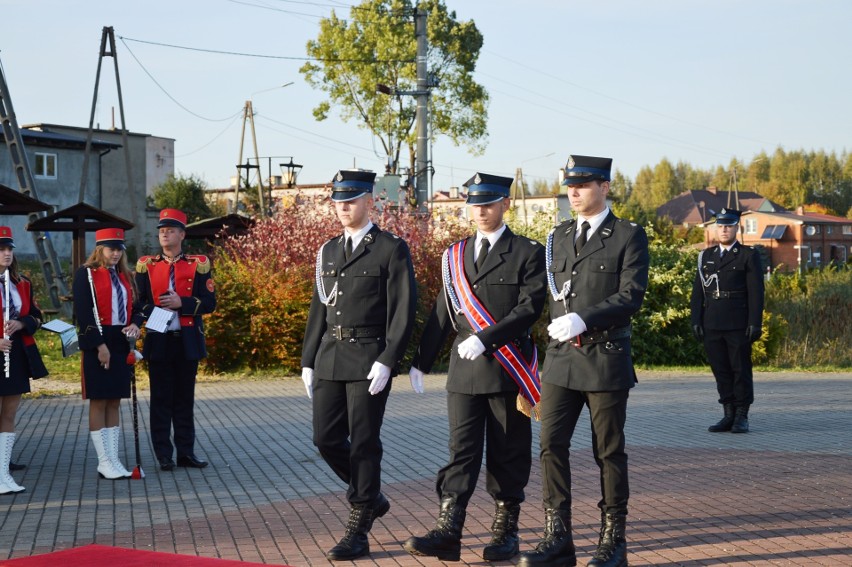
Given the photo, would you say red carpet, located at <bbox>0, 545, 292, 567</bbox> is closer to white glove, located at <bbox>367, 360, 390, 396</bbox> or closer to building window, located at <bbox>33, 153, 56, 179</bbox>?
white glove, located at <bbox>367, 360, 390, 396</bbox>

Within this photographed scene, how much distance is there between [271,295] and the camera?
18.0 m

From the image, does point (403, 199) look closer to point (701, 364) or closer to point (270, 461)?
point (701, 364)

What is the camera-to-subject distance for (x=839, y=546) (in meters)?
6.11

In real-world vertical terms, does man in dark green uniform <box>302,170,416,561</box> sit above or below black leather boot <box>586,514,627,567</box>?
above

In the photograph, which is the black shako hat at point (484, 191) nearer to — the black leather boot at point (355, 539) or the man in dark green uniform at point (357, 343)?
the man in dark green uniform at point (357, 343)

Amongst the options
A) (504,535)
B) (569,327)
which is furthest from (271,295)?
(569,327)

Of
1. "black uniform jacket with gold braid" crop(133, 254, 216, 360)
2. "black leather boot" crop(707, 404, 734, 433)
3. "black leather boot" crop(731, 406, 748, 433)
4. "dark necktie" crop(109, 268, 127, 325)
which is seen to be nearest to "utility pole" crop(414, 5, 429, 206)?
"black leather boot" crop(707, 404, 734, 433)

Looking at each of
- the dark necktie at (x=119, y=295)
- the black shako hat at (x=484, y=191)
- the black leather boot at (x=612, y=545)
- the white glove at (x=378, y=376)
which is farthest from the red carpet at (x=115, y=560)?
the dark necktie at (x=119, y=295)

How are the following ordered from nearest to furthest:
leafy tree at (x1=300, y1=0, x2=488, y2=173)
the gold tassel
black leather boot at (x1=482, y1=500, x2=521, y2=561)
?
black leather boot at (x1=482, y1=500, x2=521, y2=561)
the gold tassel
leafy tree at (x1=300, y1=0, x2=488, y2=173)

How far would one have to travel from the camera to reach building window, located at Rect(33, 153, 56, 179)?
49188 millimetres

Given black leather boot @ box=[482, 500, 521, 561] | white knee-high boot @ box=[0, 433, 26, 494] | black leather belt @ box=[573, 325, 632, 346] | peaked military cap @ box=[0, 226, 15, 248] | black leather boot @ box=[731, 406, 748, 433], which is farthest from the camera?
black leather boot @ box=[731, 406, 748, 433]

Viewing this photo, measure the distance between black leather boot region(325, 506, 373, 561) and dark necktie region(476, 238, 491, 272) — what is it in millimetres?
1532

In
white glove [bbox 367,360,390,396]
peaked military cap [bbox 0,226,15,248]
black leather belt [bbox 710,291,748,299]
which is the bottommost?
white glove [bbox 367,360,390,396]

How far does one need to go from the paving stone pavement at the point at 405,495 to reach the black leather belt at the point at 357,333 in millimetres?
1231
